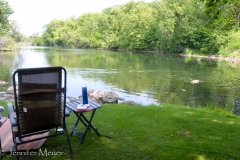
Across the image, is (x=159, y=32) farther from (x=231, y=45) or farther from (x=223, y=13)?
(x=223, y=13)

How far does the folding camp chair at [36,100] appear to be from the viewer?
2.52 meters

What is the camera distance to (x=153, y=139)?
3623mm

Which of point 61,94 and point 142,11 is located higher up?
point 142,11

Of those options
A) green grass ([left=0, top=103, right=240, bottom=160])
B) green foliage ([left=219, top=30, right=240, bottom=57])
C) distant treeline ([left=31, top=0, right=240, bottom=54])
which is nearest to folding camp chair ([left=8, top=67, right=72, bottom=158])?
green grass ([left=0, top=103, right=240, bottom=160])

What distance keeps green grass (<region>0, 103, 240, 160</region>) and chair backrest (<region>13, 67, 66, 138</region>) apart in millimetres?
611

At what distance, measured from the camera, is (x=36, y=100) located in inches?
104

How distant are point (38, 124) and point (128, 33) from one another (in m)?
52.9

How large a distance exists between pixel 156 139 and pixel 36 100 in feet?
6.80

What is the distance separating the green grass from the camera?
312 cm

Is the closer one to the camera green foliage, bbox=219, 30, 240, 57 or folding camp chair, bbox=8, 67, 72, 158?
folding camp chair, bbox=8, 67, 72, 158

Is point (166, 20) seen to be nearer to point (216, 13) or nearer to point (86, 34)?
point (86, 34)

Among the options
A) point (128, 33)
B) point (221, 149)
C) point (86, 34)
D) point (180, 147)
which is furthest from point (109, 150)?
point (86, 34)

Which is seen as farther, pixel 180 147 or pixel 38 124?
pixel 180 147

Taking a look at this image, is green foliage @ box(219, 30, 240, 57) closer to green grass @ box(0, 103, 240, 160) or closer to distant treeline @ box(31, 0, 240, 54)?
distant treeline @ box(31, 0, 240, 54)
